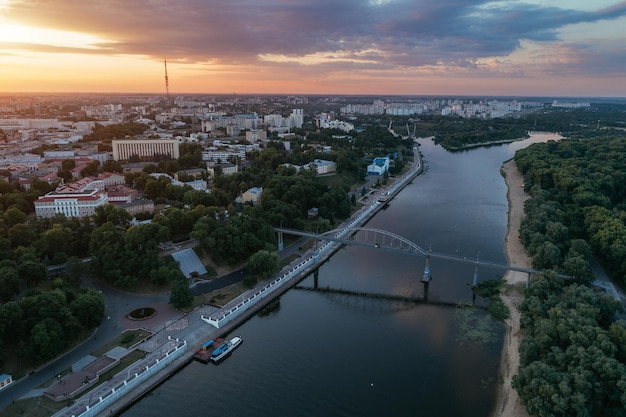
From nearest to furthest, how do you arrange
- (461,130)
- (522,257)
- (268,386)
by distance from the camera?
1. (268,386)
2. (522,257)
3. (461,130)

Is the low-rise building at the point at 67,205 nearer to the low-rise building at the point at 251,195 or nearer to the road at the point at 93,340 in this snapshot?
the road at the point at 93,340

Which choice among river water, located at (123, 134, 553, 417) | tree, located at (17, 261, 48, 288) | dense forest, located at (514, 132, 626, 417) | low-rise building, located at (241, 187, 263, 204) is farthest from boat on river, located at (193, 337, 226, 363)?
low-rise building, located at (241, 187, 263, 204)

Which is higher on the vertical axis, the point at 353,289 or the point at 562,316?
the point at 562,316

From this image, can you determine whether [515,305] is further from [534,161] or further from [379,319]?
[534,161]

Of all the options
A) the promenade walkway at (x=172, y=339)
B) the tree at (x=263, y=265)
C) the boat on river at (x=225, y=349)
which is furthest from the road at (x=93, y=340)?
the tree at (x=263, y=265)

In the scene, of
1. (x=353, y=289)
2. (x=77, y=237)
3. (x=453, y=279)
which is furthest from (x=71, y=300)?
(x=453, y=279)

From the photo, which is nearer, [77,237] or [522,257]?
[77,237]

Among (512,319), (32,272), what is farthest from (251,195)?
(512,319)
